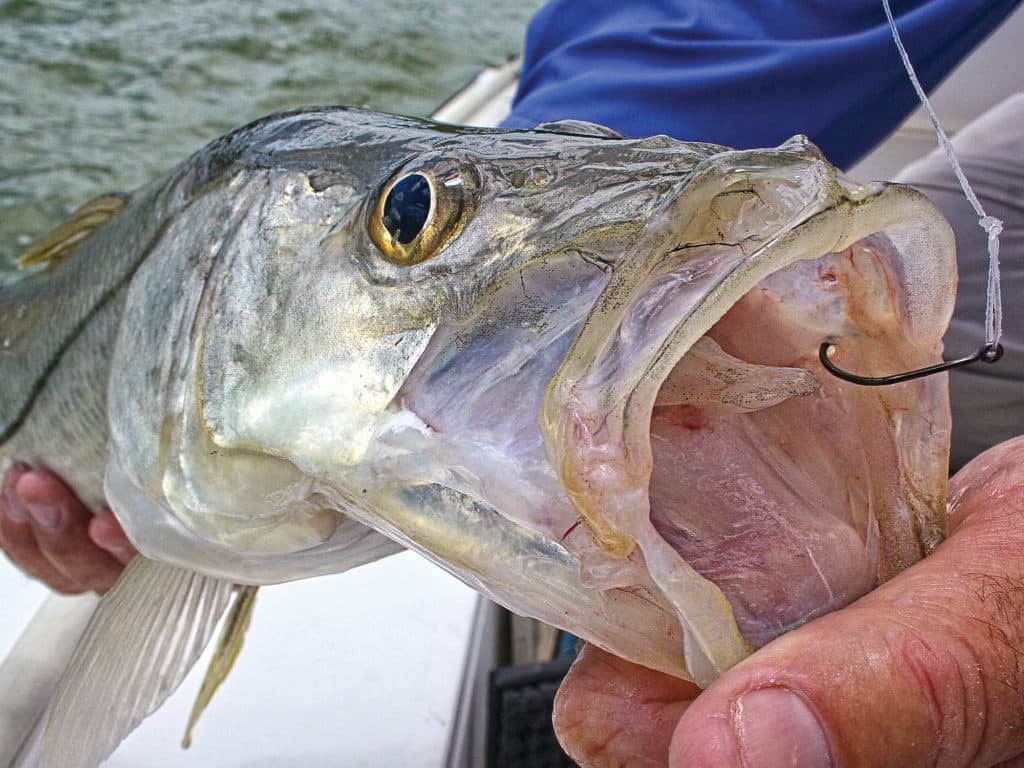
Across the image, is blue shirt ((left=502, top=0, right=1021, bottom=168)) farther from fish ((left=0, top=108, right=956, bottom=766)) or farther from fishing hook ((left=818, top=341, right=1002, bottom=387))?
fishing hook ((left=818, top=341, right=1002, bottom=387))

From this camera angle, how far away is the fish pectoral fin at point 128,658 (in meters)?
1.35

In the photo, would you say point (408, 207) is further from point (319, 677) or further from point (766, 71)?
point (766, 71)

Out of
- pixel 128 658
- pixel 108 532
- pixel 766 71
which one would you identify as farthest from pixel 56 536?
Answer: pixel 766 71

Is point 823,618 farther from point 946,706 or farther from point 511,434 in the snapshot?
point 511,434

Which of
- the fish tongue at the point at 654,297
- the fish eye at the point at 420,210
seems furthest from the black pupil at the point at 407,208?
the fish tongue at the point at 654,297

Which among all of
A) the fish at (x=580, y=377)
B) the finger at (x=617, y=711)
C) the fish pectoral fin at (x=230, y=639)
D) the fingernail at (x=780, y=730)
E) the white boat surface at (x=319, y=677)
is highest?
the fish at (x=580, y=377)

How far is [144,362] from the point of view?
49.0 inches

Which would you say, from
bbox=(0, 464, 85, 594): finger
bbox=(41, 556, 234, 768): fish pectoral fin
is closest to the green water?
bbox=(0, 464, 85, 594): finger

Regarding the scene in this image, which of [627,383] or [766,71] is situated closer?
[627,383]

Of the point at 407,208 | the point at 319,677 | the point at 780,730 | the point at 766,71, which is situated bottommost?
the point at 319,677

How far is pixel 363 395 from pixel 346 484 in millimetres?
95

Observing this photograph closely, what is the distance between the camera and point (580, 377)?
2.16 ft

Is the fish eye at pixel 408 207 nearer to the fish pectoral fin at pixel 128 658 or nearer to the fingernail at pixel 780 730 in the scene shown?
the fingernail at pixel 780 730

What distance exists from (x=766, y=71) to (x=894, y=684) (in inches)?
75.1
